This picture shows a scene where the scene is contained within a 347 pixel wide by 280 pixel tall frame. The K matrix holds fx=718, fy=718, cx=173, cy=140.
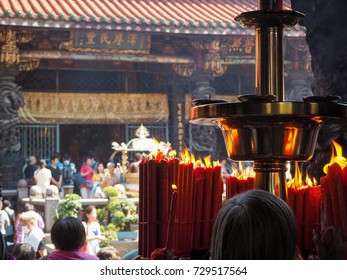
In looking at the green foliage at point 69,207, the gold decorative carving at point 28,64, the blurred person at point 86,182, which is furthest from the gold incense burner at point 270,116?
the gold decorative carving at point 28,64

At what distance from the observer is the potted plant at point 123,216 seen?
25.0 ft

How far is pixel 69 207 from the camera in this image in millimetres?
8117

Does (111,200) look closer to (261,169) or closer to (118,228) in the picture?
(118,228)

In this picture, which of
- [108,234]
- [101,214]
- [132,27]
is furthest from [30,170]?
[108,234]

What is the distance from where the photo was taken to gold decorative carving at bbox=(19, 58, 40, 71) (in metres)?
10.9

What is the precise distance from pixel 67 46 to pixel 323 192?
9770 mm

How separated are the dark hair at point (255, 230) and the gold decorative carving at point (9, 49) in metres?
9.82

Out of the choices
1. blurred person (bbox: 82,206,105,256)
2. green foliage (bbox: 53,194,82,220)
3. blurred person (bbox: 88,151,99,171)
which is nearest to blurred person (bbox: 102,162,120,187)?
blurred person (bbox: 88,151,99,171)

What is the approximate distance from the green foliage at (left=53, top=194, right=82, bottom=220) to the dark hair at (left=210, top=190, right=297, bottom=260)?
277 inches

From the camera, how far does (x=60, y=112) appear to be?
11.6 metres

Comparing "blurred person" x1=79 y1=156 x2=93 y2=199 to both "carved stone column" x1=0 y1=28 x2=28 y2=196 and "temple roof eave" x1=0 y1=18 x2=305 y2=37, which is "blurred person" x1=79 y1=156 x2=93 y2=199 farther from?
"temple roof eave" x1=0 y1=18 x2=305 y2=37

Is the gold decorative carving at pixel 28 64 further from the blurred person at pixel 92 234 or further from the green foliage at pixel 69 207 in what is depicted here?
the blurred person at pixel 92 234
